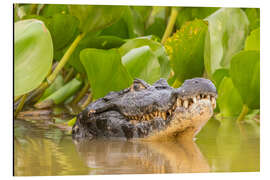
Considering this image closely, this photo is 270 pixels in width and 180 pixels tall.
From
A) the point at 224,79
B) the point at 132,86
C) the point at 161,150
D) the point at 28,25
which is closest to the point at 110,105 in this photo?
the point at 132,86

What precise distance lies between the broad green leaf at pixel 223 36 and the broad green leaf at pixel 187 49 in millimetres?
58

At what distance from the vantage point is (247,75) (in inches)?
136

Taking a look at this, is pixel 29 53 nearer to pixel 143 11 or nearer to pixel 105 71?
pixel 105 71

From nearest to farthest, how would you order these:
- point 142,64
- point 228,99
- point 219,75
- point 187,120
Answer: point 187,120 → point 142,64 → point 219,75 → point 228,99

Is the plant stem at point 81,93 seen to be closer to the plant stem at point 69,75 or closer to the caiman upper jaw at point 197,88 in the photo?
the plant stem at point 69,75

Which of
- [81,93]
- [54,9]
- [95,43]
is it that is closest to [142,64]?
[95,43]

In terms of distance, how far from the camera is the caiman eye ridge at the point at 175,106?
2.71 m

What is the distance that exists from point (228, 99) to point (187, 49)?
70 cm

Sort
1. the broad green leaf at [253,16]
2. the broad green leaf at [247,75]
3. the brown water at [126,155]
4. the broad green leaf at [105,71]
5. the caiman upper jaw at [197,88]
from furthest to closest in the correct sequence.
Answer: the broad green leaf at [253,16], the broad green leaf at [247,75], the broad green leaf at [105,71], the caiman upper jaw at [197,88], the brown water at [126,155]

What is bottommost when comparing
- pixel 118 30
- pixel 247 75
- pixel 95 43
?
pixel 247 75

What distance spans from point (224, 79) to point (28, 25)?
5.30ft

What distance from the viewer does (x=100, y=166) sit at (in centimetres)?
251

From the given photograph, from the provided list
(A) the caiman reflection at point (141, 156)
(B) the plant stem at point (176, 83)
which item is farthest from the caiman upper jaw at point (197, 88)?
(B) the plant stem at point (176, 83)

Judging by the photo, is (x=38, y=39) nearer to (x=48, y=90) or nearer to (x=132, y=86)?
(x=132, y=86)
